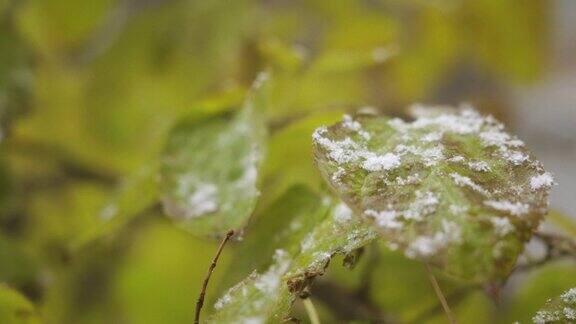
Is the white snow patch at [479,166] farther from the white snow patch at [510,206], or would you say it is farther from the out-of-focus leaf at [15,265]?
the out-of-focus leaf at [15,265]

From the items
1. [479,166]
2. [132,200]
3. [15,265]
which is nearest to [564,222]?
[479,166]

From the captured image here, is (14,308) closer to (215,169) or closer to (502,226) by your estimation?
(215,169)

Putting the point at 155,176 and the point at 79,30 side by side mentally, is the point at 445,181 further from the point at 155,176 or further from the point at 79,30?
the point at 79,30

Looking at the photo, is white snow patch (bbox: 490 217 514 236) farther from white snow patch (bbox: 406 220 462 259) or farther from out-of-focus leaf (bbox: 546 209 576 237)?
out-of-focus leaf (bbox: 546 209 576 237)

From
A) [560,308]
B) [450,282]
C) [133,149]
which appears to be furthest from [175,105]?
[560,308]

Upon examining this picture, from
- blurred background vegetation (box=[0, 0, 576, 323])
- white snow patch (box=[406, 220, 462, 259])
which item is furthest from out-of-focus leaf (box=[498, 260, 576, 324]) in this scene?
white snow patch (box=[406, 220, 462, 259])

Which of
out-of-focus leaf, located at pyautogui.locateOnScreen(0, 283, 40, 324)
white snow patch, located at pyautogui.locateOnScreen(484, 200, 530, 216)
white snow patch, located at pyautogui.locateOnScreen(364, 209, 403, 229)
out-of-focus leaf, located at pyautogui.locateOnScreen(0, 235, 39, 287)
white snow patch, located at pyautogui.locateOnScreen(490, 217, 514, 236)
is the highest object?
out-of-focus leaf, located at pyautogui.locateOnScreen(0, 235, 39, 287)

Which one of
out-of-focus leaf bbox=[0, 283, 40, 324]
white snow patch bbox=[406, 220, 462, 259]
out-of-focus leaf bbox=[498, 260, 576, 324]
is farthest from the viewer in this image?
out-of-focus leaf bbox=[498, 260, 576, 324]
